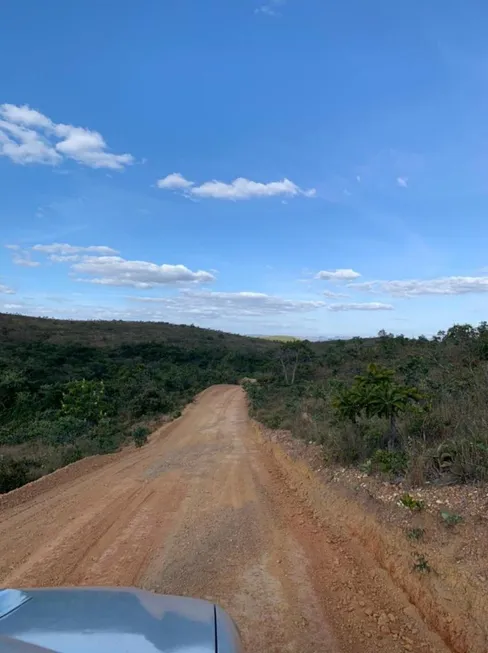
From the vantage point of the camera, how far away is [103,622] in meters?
2.12

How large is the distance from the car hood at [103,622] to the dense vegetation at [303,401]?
4339 mm

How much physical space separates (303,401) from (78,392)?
10301 mm

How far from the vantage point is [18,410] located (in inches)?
830

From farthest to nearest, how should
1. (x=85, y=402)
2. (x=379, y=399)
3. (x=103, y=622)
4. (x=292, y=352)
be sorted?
(x=292, y=352)
(x=85, y=402)
(x=379, y=399)
(x=103, y=622)

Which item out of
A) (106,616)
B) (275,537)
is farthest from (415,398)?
(106,616)

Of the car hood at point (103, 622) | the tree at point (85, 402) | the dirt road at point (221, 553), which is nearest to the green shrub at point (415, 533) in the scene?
the dirt road at point (221, 553)

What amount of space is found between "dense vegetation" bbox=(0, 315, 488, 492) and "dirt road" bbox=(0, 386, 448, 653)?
4.85 feet

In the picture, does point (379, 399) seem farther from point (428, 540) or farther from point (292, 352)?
point (292, 352)

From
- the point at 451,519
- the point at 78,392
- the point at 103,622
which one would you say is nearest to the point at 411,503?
the point at 451,519

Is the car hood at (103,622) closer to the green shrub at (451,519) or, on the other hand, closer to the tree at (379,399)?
the green shrub at (451,519)

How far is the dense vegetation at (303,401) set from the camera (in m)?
6.78

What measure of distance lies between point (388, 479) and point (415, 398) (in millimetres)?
1975

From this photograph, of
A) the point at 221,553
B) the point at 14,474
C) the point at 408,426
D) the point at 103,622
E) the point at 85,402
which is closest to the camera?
the point at 103,622

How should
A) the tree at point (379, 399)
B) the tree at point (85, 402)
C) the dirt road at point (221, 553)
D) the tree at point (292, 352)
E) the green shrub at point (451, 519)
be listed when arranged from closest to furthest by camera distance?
the dirt road at point (221, 553) < the green shrub at point (451, 519) < the tree at point (379, 399) < the tree at point (85, 402) < the tree at point (292, 352)
